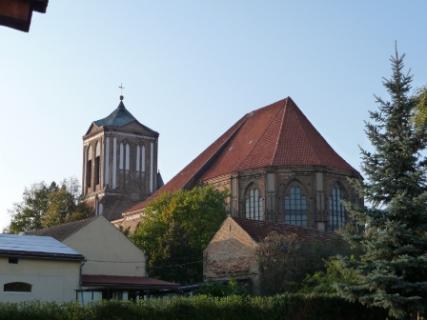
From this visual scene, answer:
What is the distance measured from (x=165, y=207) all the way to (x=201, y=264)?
5.77 metres

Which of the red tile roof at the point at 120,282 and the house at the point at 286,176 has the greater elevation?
the house at the point at 286,176

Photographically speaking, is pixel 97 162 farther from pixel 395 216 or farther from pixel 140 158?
pixel 395 216

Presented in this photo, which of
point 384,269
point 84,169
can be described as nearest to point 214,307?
point 384,269

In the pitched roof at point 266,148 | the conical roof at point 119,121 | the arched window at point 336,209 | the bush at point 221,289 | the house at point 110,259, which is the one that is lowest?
the bush at point 221,289

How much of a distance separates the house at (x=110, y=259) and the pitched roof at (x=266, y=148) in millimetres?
14189

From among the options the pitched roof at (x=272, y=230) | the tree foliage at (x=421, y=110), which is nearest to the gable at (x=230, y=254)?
the pitched roof at (x=272, y=230)

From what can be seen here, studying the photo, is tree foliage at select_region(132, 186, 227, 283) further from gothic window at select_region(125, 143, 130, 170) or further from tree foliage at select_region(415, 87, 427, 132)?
tree foliage at select_region(415, 87, 427, 132)

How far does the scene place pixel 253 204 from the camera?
151ft

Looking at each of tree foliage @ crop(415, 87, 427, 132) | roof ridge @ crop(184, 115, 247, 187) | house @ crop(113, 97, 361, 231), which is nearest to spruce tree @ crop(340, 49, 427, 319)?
tree foliage @ crop(415, 87, 427, 132)

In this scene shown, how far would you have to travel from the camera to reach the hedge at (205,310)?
55.1ft

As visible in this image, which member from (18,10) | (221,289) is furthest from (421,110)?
(18,10)

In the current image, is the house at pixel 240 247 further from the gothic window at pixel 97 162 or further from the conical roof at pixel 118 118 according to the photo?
the conical roof at pixel 118 118

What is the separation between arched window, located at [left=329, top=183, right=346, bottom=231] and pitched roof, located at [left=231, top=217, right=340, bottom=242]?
743 cm

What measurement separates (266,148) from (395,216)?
29760 millimetres
